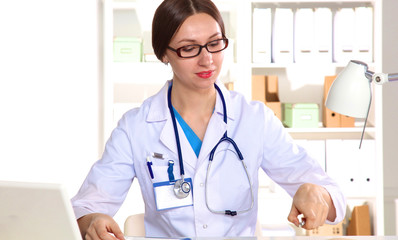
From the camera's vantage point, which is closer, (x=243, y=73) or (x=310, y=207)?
(x=310, y=207)

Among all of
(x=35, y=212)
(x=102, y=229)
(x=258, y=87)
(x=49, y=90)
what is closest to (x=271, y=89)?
(x=258, y=87)

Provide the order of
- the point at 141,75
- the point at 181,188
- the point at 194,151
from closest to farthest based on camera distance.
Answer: the point at 181,188 → the point at 194,151 → the point at 141,75

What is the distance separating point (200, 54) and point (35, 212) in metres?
0.84

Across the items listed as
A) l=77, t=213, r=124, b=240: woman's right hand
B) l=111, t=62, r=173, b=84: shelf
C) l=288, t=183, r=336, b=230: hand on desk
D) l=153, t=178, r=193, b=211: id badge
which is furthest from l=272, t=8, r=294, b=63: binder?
l=77, t=213, r=124, b=240: woman's right hand

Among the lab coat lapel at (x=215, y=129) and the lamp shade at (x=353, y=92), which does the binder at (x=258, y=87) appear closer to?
the lab coat lapel at (x=215, y=129)

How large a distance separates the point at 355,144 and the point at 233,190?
178 centimetres

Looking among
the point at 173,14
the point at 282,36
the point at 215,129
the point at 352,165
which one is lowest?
the point at 352,165

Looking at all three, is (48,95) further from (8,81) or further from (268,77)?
(268,77)

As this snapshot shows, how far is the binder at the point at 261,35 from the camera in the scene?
3318 millimetres

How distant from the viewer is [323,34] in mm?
3334

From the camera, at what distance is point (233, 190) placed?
1792 mm

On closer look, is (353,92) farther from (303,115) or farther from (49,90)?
(303,115)

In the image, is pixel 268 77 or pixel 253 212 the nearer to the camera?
pixel 253 212

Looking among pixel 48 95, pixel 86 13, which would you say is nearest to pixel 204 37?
pixel 48 95
